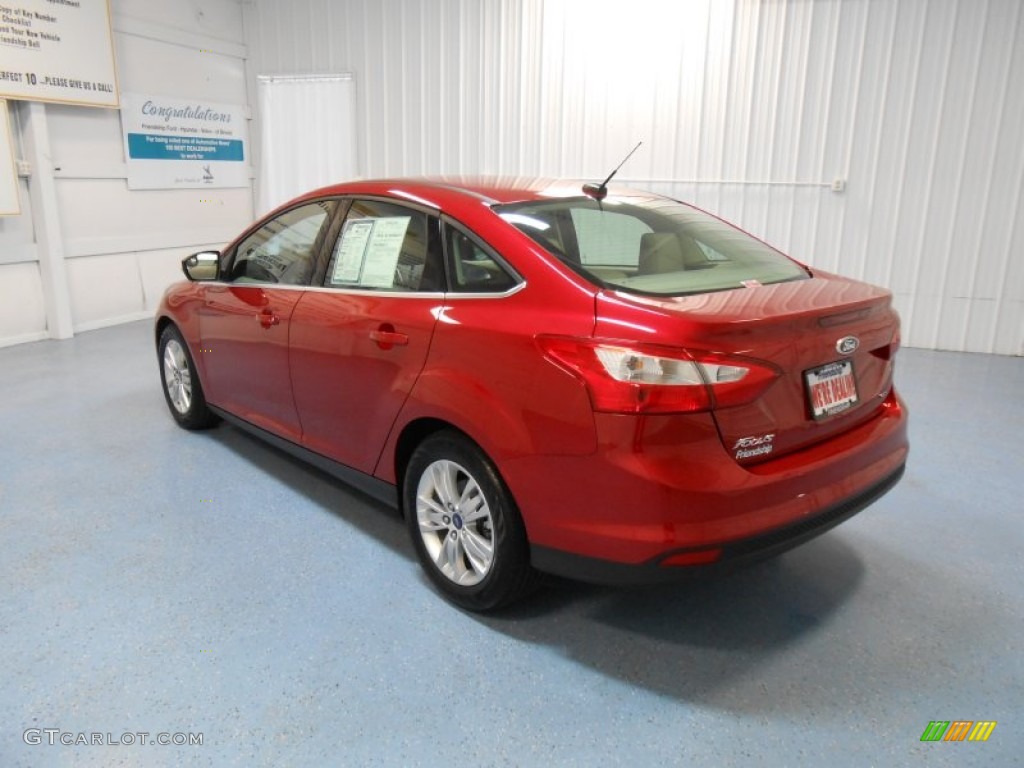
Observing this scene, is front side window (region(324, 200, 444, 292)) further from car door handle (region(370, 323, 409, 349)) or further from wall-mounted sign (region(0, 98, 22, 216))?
wall-mounted sign (region(0, 98, 22, 216))

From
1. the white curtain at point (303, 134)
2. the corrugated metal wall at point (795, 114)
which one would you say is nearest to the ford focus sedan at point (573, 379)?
the corrugated metal wall at point (795, 114)

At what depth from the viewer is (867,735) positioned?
5.85 feet

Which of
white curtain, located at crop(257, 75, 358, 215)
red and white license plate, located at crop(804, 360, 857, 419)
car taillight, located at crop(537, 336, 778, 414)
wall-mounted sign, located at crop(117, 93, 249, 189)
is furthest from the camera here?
white curtain, located at crop(257, 75, 358, 215)

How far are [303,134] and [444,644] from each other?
23.2 feet

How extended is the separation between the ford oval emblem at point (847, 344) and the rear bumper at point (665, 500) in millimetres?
262

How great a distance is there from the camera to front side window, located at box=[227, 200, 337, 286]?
2.90 m

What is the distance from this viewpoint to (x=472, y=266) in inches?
88.0

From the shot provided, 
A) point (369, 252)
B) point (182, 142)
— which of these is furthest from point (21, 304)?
point (369, 252)

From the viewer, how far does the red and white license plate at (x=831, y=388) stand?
1.92 meters

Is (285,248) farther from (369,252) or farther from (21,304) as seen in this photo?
(21,304)

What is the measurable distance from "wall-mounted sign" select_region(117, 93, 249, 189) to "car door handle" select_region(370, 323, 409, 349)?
5.59m

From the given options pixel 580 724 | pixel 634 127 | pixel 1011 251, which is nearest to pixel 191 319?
pixel 580 724

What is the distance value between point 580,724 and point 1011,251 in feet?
18.4

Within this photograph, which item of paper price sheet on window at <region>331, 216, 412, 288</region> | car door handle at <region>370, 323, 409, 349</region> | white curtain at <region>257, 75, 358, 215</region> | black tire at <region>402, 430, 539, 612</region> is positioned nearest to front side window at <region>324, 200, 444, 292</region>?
paper price sheet on window at <region>331, 216, 412, 288</region>
